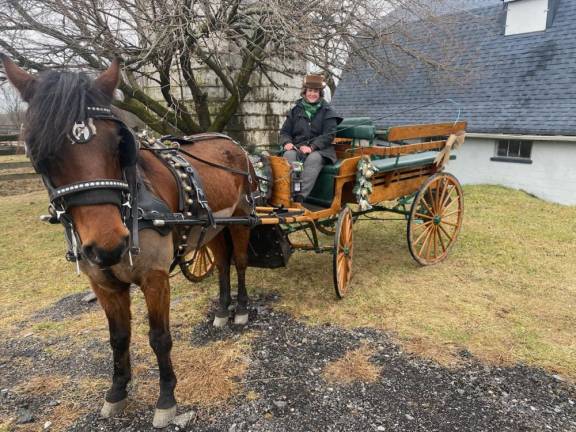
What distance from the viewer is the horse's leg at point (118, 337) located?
2.79 meters

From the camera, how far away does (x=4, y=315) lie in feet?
14.9

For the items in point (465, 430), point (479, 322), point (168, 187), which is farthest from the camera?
point (479, 322)

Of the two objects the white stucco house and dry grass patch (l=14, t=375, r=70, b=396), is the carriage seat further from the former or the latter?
the white stucco house

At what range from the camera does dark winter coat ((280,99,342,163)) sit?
4.66 metres

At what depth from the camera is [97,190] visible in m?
2.01

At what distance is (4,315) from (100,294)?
2.63 metres

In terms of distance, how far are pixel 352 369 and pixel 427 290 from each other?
1.99 meters

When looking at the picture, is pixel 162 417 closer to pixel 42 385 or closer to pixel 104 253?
pixel 42 385

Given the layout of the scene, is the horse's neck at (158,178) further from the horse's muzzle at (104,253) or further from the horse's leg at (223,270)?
the horse's leg at (223,270)

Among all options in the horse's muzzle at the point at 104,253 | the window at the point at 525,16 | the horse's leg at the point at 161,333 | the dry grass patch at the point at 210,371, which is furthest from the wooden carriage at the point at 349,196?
the window at the point at 525,16

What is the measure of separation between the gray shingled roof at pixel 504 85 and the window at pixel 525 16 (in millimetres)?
235

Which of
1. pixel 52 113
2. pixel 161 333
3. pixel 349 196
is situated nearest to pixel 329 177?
pixel 349 196

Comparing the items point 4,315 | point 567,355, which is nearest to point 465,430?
point 567,355

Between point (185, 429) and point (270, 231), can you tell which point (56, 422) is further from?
point (270, 231)
